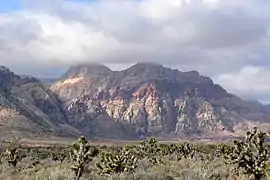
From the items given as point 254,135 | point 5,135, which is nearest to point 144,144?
point 254,135

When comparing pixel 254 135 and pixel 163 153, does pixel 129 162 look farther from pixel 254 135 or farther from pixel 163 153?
pixel 163 153

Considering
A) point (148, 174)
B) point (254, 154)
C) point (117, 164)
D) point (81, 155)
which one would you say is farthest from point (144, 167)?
point (254, 154)

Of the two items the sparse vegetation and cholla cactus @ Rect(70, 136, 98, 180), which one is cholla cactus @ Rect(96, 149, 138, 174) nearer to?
the sparse vegetation

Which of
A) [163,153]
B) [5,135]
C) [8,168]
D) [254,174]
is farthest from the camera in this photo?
[5,135]

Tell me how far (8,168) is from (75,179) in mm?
18189

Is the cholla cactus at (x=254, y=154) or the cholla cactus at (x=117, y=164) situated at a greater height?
the cholla cactus at (x=254, y=154)

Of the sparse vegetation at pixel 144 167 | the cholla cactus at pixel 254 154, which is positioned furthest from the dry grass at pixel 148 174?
the cholla cactus at pixel 254 154

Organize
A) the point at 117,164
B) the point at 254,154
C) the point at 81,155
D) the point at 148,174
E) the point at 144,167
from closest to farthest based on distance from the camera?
the point at 254,154 < the point at 148,174 < the point at 117,164 < the point at 81,155 < the point at 144,167

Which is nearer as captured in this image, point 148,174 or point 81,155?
point 148,174

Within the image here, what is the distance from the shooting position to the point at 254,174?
132 feet

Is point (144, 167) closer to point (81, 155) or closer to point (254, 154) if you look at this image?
point (81, 155)

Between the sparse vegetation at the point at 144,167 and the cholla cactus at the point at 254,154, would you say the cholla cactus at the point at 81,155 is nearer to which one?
the sparse vegetation at the point at 144,167

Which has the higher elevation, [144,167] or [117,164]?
[117,164]

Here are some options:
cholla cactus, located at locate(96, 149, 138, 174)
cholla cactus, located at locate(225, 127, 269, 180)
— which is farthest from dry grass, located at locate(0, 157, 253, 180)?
cholla cactus, located at locate(225, 127, 269, 180)
